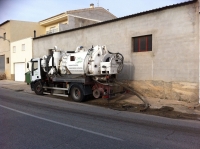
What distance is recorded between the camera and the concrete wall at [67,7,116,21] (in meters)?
25.5

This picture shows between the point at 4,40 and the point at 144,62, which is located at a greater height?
the point at 4,40

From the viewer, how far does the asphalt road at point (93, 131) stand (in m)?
4.72

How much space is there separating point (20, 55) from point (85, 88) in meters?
18.3

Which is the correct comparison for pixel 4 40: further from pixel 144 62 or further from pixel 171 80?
pixel 171 80

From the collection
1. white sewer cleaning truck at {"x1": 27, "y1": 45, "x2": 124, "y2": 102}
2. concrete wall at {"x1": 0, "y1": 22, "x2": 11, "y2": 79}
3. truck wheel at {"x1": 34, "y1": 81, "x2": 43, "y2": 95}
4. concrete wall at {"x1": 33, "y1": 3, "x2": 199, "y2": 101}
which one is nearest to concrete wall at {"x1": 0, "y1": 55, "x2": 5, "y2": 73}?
concrete wall at {"x1": 0, "y1": 22, "x2": 11, "y2": 79}

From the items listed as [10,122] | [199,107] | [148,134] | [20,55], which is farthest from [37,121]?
[20,55]

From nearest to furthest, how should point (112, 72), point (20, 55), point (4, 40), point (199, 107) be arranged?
point (199, 107)
point (112, 72)
point (20, 55)
point (4, 40)

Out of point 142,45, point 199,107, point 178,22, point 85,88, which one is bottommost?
point 199,107

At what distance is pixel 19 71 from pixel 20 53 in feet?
7.88

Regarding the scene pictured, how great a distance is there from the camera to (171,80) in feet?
37.6

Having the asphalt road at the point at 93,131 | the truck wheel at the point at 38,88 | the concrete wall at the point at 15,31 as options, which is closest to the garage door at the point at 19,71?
the concrete wall at the point at 15,31

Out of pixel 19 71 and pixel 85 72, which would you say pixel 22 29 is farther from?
pixel 85 72

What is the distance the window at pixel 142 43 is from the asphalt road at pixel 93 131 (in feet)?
19.8

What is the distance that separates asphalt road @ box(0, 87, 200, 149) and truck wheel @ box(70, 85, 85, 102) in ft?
11.2
